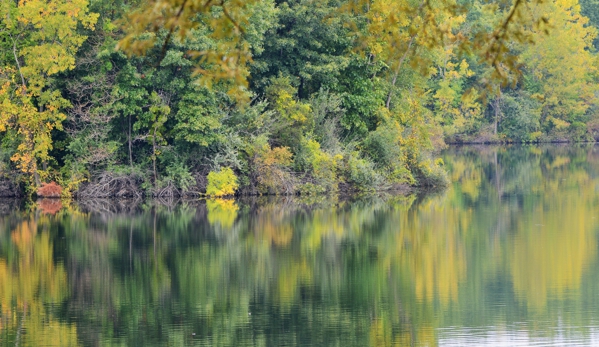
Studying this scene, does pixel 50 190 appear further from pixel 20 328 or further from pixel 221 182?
pixel 20 328

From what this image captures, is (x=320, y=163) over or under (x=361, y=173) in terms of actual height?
over

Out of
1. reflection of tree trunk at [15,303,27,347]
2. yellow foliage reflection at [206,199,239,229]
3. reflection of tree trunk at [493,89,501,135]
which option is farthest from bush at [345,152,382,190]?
reflection of tree trunk at [493,89,501,135]

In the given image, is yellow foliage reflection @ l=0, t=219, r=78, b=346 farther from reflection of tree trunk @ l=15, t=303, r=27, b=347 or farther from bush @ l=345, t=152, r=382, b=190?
bush @ l=345, t=152, r=382, b=190

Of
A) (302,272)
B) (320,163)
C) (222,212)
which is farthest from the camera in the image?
(320,163)

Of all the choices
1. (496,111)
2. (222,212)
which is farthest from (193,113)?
(496,111)

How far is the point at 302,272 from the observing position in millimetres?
22000

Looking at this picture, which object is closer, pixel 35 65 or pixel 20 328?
pixel 20 328

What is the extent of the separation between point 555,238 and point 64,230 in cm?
1419

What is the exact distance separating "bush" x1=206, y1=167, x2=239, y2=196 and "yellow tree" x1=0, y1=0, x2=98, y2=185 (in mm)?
6254

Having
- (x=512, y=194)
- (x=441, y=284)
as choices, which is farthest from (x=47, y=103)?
(x=441, y=284)

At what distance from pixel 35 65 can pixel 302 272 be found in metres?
19.4

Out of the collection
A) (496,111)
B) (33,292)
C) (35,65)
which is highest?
(496,111)

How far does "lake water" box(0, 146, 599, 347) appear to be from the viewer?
1639 centimetres

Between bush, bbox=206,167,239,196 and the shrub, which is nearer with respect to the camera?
bush, bbox=206,167,239,196
